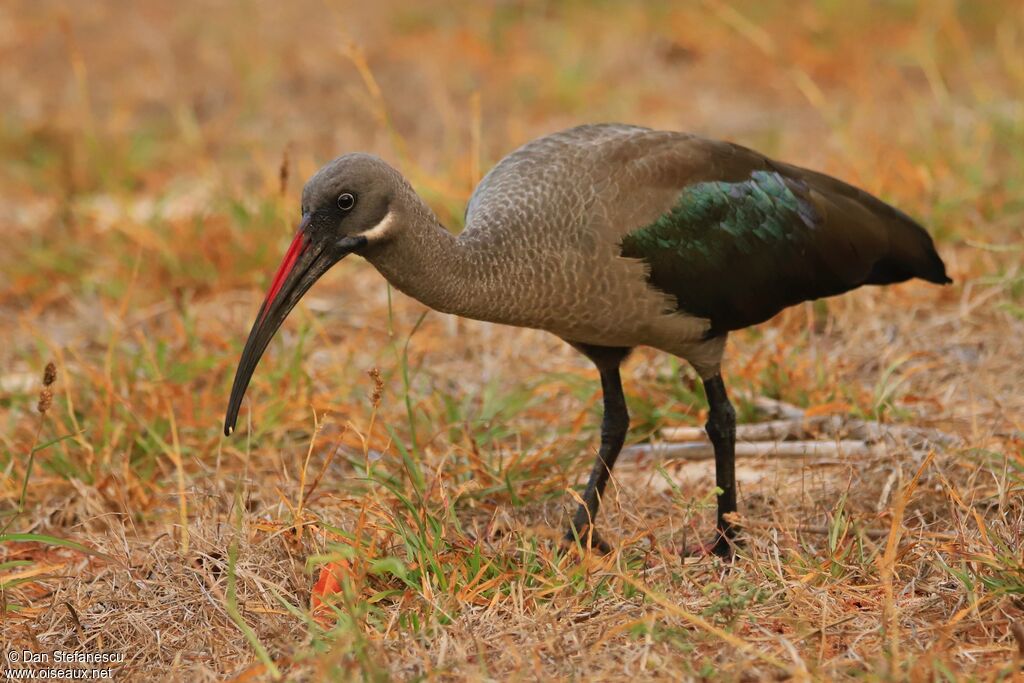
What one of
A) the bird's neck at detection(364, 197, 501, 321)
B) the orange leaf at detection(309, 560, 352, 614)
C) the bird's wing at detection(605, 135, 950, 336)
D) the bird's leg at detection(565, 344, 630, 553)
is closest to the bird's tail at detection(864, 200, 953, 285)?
the bird's wing at detection(605, 135, 950, 336)

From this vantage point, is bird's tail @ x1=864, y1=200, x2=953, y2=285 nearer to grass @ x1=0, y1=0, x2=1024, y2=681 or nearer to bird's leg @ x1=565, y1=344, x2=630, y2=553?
grass @ x1=0, y1=0, x2=1024, y2=681

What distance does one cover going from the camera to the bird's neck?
336 centimetres

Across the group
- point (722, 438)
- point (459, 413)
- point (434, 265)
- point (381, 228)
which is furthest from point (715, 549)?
point (381, 228)

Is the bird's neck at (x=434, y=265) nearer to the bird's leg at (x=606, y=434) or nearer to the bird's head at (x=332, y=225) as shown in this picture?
the bird's head at (x=332, y=225)

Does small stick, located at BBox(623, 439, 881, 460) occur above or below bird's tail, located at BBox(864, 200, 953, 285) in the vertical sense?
below

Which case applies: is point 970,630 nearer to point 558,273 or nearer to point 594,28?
point 558,273

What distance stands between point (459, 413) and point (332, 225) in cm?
136

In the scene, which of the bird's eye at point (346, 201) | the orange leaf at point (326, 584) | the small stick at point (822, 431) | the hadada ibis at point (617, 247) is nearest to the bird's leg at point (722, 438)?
the hadada ibis at point (617, 247)

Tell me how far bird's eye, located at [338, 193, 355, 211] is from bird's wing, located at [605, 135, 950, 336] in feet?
2.62

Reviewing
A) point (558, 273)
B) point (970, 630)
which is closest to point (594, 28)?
point (558, 273)

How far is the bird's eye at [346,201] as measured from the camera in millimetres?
3295

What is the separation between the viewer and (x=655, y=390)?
4797mm

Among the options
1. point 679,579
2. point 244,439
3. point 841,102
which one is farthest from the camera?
point 841,102

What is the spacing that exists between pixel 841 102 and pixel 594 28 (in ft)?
6.99
